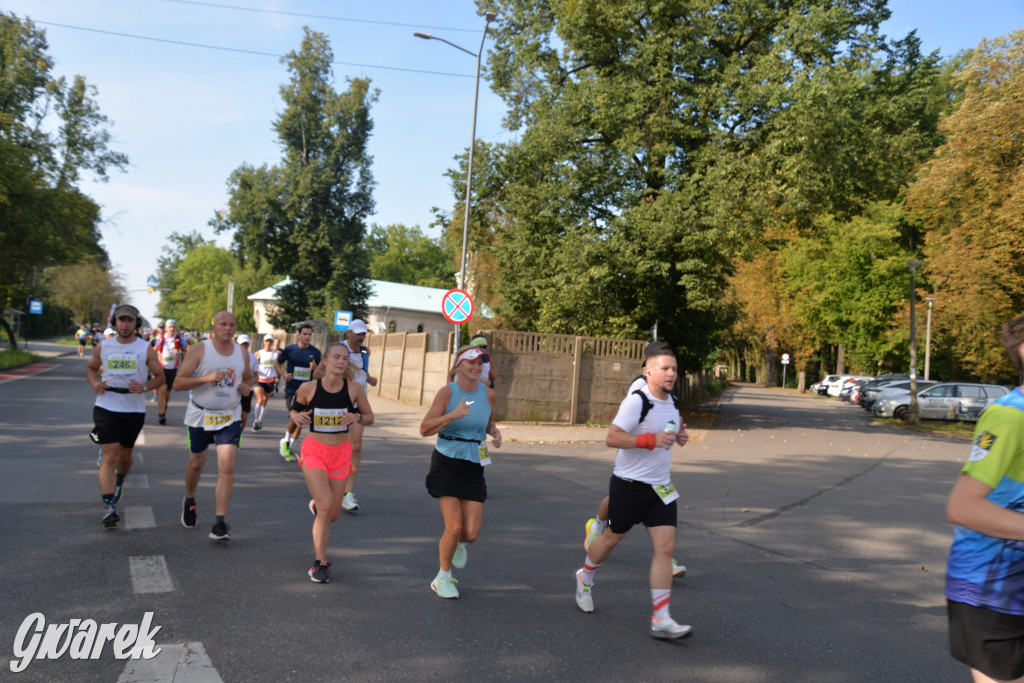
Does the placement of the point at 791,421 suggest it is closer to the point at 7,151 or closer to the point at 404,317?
the point at 7,151

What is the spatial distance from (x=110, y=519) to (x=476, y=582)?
11.0ft

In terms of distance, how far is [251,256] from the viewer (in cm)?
5506

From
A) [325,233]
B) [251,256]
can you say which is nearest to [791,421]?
[325,233]

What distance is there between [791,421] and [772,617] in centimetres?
2227

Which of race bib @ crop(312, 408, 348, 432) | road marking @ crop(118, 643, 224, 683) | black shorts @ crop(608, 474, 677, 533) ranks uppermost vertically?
race bib @ crop(312, 408, 348, 432)

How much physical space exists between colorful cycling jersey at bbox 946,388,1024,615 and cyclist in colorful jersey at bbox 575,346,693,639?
2232 mm

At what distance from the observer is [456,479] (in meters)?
5.55

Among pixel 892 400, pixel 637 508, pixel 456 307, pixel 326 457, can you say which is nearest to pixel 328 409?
pixel 326 457

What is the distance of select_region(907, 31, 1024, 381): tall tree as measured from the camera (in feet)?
79.6

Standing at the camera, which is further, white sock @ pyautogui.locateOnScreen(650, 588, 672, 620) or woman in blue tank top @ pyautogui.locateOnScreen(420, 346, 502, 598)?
woman in blue tank top @ pyautogui.locateOnScreen(420, 346, 502, 598)

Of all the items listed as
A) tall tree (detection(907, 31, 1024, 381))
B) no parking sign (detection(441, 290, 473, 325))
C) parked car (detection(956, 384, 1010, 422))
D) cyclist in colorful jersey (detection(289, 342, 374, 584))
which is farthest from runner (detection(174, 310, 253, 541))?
parked car (detection(956, 384, 1010, 422))

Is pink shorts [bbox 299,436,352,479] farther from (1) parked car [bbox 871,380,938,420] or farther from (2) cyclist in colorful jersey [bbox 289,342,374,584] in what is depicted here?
(1) parked car [bbox 871,380,938,420]

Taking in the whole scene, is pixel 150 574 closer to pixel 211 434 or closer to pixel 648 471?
pixel 211 434

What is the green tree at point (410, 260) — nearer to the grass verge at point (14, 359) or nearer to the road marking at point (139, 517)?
the grass verge at point (14, 359)
